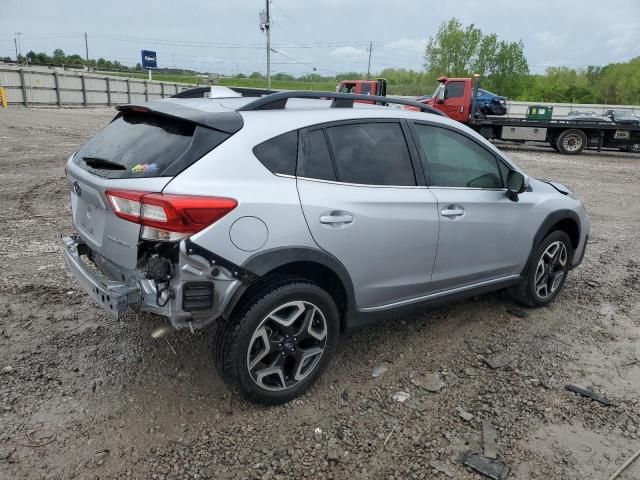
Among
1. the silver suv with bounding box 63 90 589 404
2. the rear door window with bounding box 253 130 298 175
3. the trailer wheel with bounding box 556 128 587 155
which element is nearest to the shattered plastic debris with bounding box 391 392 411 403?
the silver suv with bounding box 63 90 589 404

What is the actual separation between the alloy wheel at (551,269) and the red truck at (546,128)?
14.5m

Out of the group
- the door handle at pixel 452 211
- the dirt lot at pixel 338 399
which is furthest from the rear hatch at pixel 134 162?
the door handle at pixel 452 211

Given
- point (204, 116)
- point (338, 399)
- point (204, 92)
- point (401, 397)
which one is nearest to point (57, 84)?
point (204, 92)

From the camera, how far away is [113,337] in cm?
358

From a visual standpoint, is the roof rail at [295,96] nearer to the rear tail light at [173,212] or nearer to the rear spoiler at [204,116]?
the rear spoiler at [204,116]

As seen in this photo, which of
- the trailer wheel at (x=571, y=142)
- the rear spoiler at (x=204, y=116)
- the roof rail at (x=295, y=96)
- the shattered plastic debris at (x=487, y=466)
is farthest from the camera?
the trailer wheel at (x=571, y=142)

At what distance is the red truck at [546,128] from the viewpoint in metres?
17.6

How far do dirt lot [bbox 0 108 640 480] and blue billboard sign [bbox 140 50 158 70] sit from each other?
167ft

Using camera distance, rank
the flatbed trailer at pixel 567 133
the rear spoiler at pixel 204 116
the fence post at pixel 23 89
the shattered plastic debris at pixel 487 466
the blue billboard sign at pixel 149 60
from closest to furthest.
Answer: the shattered plastic debris at pixel 487 466 < the rear spoiler at pixel 204 116 < the flatbed trailer at pixel 567 133 < the fence post at pixel 23 89 < the blue billboard sign at pixel 149 60

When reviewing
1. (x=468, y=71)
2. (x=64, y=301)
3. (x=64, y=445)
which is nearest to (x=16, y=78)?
(x=64, y=301)

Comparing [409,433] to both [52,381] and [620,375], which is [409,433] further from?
[52,381]

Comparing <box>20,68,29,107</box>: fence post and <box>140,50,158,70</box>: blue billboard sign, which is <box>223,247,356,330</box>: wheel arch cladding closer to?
<box>20,68,29,107</box>: fence post

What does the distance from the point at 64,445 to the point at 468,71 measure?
67.0 metres

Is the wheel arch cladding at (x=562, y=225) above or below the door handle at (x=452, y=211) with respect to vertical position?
below
